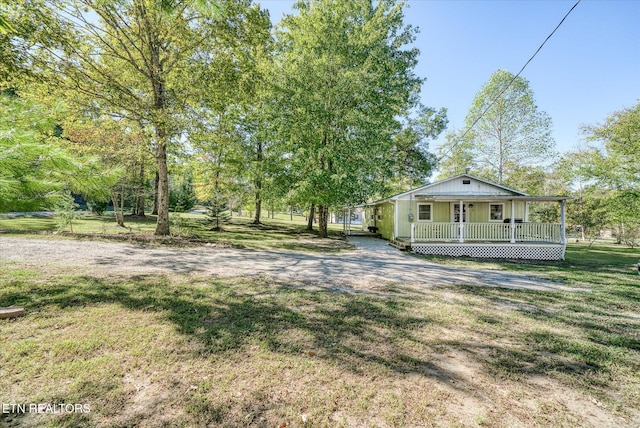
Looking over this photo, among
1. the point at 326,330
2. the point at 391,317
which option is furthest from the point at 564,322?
the point at 326,330

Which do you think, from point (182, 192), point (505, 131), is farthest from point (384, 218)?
point (182, 192)

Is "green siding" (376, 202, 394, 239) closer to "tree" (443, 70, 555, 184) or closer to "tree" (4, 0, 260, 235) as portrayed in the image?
"tree" (443, 70, 555, 184)

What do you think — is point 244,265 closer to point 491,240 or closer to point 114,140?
point 114,140

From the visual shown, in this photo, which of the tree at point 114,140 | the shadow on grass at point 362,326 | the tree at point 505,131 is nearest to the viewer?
the shadow on grass at point 362,326

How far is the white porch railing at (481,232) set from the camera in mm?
13516

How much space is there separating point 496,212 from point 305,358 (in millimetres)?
16278

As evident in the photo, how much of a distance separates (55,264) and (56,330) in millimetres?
4108

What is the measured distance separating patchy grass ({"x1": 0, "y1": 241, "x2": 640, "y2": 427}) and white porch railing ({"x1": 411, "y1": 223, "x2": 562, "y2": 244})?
324 inches

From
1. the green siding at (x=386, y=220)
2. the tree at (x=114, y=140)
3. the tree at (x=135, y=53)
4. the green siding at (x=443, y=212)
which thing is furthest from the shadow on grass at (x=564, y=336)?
the tree at (x=114, y=140)

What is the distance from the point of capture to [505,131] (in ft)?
75.9

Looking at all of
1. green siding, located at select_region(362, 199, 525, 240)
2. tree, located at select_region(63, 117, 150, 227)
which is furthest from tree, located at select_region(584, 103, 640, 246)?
tree, located at select_region(63, 117, 150, 227)

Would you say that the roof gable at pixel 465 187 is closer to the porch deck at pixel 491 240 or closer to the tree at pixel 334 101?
the porch deck at pixel 491 240

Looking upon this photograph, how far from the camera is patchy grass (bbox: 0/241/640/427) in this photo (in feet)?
7.64

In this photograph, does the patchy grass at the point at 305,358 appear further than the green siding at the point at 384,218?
No
